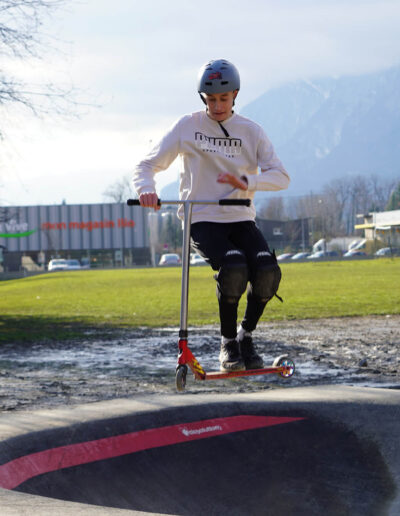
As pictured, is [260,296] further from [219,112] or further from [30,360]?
[30,360]

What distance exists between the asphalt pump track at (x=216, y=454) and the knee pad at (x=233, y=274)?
870mm

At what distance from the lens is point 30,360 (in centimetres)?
926

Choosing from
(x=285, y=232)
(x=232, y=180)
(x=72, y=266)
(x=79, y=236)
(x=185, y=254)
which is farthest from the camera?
(x=285, y=232)

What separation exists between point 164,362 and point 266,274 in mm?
4211

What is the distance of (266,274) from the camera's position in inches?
196

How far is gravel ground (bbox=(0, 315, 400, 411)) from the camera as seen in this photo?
6.84 m

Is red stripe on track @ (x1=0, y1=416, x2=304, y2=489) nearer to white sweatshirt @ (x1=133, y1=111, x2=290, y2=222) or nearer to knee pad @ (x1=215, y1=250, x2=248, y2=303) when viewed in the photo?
knee pad @ (x1=215, y1=250, x2=248, y2=303)

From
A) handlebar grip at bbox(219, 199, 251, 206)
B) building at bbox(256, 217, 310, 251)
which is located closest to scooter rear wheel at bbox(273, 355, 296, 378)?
handlebar grip at bbox(219, 199, 251, 206)

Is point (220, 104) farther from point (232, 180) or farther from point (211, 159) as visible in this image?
point (232, 180)

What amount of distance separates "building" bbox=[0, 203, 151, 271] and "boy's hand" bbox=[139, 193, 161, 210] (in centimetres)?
8861

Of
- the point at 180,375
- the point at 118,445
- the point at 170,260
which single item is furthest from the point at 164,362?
the point at 170,260

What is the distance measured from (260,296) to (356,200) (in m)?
156

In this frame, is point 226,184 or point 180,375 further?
point 226,184

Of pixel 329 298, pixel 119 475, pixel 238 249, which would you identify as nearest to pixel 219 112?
pixel 238 249
